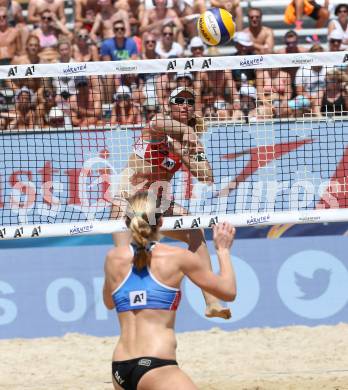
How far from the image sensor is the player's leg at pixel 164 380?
4.76 meters


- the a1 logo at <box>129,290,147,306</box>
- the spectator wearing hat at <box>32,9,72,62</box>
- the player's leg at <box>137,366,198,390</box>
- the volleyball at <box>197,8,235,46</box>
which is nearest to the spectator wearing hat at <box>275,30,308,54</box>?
the spectator wearing hat at <box>32,9,72,62</box>

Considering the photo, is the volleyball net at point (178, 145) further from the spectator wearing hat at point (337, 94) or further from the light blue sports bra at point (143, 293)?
the light blue sports bra at point (143, 293)

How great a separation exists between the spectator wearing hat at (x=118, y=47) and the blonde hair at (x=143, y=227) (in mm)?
7206

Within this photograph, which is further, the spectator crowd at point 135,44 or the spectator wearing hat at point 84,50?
the spectator wearing hat at point 84,50

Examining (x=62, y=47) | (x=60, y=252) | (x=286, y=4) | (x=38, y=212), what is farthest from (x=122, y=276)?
(x=286, y=4)

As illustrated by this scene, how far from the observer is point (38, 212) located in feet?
30.2

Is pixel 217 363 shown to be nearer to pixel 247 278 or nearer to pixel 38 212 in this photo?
pixel 247 278

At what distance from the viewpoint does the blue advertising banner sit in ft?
33.0

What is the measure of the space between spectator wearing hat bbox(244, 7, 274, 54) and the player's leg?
318 inches

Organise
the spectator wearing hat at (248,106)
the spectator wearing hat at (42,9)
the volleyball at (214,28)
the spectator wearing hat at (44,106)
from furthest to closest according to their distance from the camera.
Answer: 1. the spectator wearing hat at (42,9)
2. the spectator wearing hat at (44,106)
3. the spectator wearing hat at (248,106)
4. the volleyball at (214,28)

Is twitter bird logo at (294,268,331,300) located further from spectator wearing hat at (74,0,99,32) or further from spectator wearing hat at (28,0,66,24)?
spectator wearing hat at (28,0,66,24)

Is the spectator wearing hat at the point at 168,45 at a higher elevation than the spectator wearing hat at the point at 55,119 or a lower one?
higher

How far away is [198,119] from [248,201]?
2.32 metres

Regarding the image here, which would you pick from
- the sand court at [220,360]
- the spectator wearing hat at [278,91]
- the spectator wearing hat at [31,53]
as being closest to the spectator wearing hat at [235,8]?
the spectator wearing hat at [278,91]
